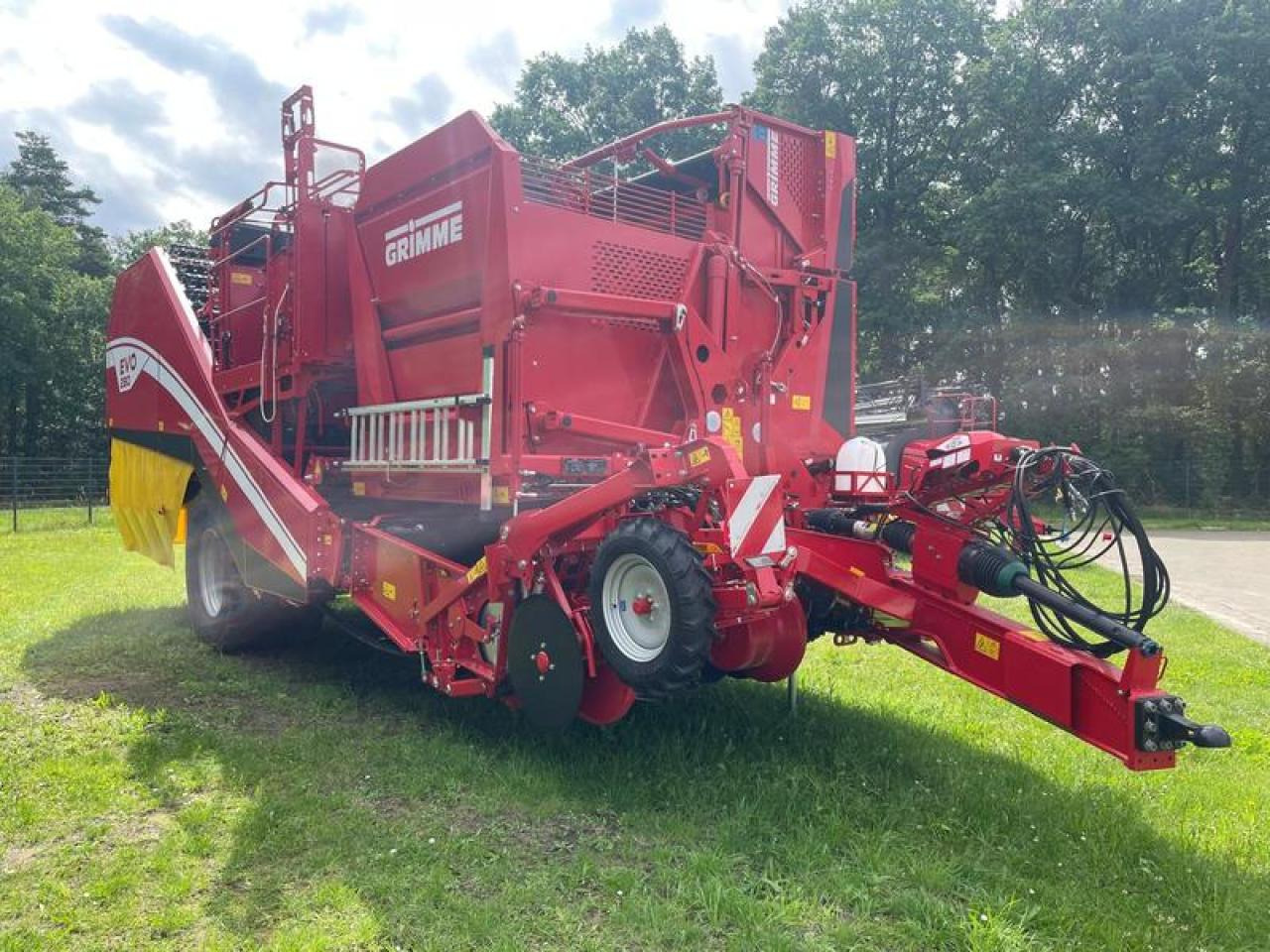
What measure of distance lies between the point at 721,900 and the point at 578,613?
1181mm

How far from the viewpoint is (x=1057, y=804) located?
3.65m

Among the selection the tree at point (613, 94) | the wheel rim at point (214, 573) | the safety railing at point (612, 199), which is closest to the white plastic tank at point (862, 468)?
the safety railing at point (612, 199)

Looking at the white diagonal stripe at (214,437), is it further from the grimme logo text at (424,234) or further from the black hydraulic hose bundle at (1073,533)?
the black hydraulic hose bundle at (1073,533)

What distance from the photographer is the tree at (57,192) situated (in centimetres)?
3975

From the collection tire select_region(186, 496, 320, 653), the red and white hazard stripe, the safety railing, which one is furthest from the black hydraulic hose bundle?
tire select_region(186, 496, 320, 653)

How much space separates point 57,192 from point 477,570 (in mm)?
45691

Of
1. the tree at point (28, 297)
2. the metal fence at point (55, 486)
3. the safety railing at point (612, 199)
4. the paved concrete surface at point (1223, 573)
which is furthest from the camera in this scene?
the tree at point (28, 297)

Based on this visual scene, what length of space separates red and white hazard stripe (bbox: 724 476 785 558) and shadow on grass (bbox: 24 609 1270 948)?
3.54ft

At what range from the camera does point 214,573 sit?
6.60 metres

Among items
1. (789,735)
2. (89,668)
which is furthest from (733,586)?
(89,668)

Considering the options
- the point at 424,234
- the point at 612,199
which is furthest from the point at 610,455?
the point at 424,234

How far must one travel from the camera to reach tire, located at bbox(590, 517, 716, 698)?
10.3 feet

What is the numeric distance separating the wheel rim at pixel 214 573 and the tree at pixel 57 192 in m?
39.5

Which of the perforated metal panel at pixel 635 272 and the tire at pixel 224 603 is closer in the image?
the perforated metal panel at pixel 635 272
